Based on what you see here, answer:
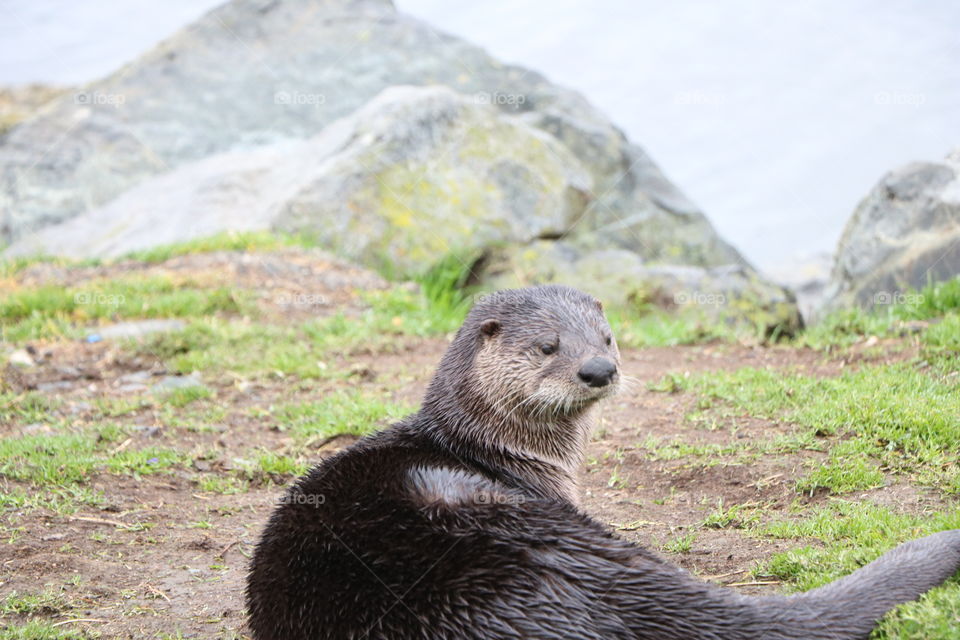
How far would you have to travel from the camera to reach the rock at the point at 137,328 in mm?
8664

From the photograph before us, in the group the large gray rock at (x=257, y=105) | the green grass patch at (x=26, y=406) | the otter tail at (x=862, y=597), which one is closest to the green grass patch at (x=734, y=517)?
the otter tail at (x=862, y=597)

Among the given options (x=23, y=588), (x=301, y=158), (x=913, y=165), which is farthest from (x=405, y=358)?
(x=301, y=158)

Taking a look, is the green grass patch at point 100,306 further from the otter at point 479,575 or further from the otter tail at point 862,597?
the otter tail at point 862,597

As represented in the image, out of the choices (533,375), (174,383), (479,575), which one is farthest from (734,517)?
(174,383)

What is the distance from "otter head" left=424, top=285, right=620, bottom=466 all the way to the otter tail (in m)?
1.35

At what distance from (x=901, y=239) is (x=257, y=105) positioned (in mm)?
11585

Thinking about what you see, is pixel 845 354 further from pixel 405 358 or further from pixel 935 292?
pixel 405 358

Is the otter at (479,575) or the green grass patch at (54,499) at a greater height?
the otter at (479,575)

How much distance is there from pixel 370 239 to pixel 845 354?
6101 mm

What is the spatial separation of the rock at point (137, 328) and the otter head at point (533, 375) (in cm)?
502

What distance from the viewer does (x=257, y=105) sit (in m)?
16.7

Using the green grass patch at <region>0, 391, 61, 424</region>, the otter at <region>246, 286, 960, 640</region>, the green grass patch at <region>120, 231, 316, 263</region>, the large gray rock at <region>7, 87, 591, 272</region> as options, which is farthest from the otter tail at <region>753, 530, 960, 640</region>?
the green grass patch at <region>120, 231, 316, 263</region>

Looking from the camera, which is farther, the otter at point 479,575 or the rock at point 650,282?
the rock at point 650,282

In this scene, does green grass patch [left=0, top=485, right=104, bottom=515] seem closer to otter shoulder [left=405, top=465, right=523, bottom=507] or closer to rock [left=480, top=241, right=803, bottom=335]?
otter shoulder [left=405, top=465, right=523, bottom=507]
